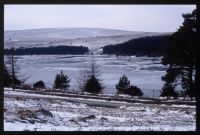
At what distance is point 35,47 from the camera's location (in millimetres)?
7457

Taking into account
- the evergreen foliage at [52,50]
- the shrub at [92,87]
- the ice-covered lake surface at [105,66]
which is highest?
the evergreen foliage at [52,50]

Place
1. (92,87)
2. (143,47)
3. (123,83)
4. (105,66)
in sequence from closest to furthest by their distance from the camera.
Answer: (105,66) → (143,47) → (123,83) → (92,87)

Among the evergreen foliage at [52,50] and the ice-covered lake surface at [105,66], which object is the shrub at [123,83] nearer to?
the ice-covered lake surface at [105,66]

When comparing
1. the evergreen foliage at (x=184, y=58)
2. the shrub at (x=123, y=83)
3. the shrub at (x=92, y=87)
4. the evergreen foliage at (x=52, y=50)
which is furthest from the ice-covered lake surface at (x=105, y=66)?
the shrub at (x=92, y=87)

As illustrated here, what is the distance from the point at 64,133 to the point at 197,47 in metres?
2.49

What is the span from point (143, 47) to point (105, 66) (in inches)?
33.6

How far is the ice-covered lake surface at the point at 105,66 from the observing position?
743 centimetres

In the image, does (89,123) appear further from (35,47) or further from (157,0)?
(157,0)

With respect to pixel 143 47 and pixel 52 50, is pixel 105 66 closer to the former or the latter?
pixel 143 47

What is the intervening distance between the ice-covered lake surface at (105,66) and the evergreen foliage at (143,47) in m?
0.15

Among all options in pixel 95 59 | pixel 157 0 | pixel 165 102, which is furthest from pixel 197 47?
pixel 165 102

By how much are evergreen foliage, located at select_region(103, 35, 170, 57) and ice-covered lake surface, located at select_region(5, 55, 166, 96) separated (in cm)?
15

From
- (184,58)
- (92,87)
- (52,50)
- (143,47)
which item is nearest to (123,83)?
(184,58)

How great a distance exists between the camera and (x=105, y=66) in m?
7.74
